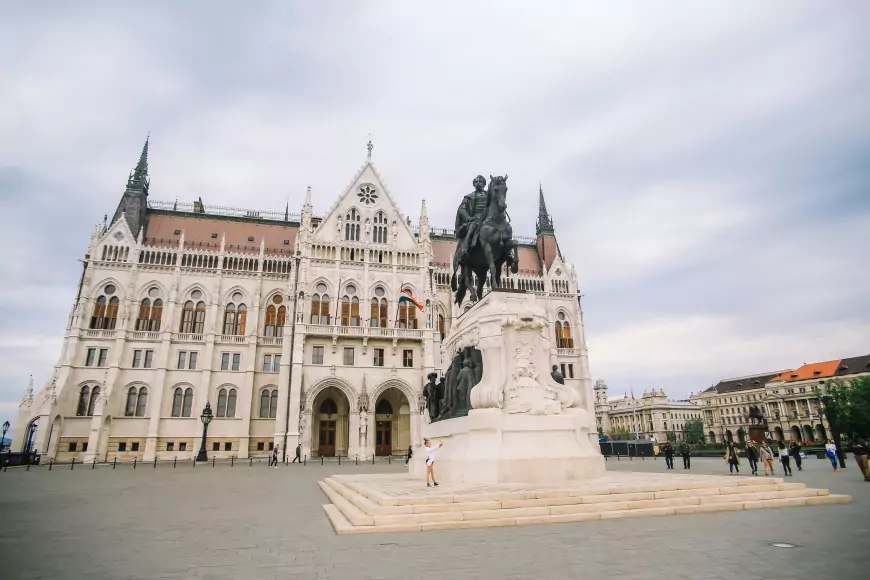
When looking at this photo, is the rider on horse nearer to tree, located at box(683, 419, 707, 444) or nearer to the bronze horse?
the bronze horse

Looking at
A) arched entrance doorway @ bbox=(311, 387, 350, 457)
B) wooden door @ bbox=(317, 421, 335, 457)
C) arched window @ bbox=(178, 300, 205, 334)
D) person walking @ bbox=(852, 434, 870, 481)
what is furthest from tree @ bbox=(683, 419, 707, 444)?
person walking @ bbox=(852, 434, 870, 481)

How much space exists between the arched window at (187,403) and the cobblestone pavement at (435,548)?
107 feet

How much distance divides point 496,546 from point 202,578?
3294 millimetres

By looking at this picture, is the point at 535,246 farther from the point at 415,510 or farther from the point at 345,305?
the point at 415,510

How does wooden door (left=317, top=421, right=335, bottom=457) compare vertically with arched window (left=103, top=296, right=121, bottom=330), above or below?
below

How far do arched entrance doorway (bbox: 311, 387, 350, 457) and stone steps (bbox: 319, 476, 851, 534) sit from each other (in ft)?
102

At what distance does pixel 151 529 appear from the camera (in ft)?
25.1

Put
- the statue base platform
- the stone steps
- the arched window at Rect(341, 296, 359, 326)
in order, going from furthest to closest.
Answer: the arched window at Rect(341, 296, 359, 326), the statue base platform, the stone steps

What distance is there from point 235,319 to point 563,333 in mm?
31427

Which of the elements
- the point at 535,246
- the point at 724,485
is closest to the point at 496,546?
the point at 724,485

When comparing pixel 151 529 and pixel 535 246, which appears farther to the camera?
pixel 535 246

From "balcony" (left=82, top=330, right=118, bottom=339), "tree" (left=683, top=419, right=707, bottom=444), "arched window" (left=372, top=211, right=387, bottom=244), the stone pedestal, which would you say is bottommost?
"tree" (left=683, top=419, right=707, bottom=444)

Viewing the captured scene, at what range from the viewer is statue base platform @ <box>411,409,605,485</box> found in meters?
10.1

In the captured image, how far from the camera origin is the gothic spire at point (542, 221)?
56.3m
